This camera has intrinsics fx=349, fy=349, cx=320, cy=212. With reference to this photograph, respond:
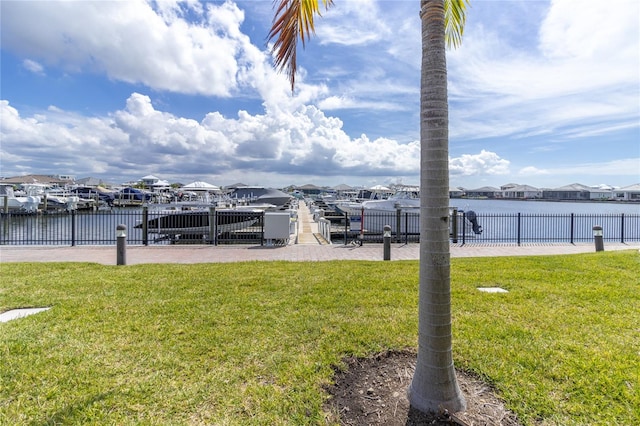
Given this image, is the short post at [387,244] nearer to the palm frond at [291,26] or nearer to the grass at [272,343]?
the grass at [272,343]

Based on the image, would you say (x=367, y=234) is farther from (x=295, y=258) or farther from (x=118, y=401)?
(x=118, y=401)

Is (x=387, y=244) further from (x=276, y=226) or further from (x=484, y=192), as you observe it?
(x=484, y=192)

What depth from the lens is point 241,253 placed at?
1170 cm

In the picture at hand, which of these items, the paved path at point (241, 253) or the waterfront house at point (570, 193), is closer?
the paved path at point (241, 253)

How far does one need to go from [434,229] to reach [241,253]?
9.66 m

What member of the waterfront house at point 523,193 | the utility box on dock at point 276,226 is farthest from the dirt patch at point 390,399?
the waterfront house at point 523,193

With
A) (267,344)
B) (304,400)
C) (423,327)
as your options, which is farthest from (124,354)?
(423,327)

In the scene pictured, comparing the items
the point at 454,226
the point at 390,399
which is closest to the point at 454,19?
the point at 390,399

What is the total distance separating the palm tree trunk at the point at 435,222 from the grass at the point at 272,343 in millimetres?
679

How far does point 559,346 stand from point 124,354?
16.0 ft

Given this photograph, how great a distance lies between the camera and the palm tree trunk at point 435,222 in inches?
110

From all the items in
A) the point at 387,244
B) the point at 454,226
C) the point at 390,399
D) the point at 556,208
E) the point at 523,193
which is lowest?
the point at 390,399

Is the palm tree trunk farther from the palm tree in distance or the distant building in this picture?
the distant building

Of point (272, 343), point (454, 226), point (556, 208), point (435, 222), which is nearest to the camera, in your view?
point (435, 222)
